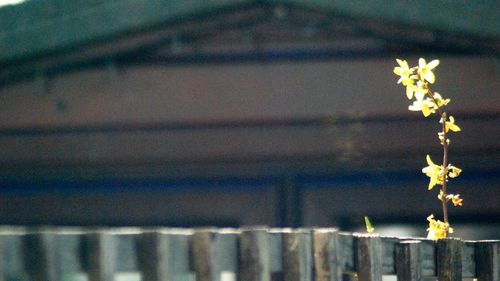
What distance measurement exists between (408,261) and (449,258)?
186mm

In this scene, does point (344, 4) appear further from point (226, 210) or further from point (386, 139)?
point (226, 210)

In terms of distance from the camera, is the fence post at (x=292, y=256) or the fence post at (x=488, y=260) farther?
the fence post at (x=488, y=260)

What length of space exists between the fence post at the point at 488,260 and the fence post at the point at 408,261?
0.30 meters

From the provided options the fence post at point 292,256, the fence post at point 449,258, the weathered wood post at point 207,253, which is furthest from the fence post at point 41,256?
the fence post at point 449,258

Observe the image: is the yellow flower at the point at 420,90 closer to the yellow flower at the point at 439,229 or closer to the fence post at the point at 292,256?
the yellow flower at the point at 439,229

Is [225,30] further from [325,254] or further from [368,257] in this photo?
[325,254]

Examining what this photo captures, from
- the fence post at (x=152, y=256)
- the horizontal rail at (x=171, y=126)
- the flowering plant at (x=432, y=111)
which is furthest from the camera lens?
the horizontal rail at (x=171, y=126)

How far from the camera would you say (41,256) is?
242 centimetres

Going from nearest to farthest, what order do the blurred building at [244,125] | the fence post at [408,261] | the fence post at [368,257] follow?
the fence post at [368,257] < the fence post at [408,261] < the blurred building at [244,125]

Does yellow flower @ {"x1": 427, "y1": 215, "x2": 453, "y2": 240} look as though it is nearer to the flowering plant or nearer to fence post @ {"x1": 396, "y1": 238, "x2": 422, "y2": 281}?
the flowering plant

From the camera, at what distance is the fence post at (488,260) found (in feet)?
11.7

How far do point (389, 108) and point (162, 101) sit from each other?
3.96ft

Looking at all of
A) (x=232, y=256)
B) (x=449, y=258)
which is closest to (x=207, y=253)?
(x=232, y=256)

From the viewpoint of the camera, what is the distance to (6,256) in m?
2.38
